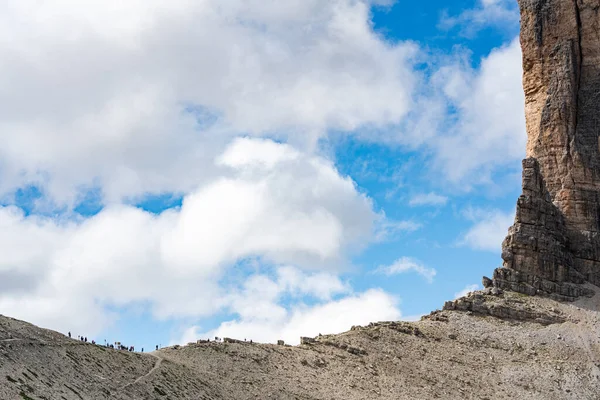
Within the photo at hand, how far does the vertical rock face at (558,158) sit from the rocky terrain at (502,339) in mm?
174

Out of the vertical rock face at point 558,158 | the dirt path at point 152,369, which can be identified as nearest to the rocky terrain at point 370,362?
the dirt path at point 152,369

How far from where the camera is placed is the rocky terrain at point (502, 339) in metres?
69.4

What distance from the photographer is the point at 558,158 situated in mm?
135875

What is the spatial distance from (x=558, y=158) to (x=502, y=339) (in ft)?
126

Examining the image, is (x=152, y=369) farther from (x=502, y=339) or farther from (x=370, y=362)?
(x=502, y=339)

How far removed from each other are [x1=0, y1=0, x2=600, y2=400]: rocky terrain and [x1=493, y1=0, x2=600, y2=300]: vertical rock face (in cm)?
17

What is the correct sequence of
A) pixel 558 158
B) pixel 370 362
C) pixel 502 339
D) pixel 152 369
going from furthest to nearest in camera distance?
pixel 558 158, pixel 502 339, pixel 370 362, pixel 152 369

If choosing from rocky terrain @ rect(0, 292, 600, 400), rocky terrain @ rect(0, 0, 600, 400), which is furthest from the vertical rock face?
rocky terrain @ rect(0, 292, 600, 400)

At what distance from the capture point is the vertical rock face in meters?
123

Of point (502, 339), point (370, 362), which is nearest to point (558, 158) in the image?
point (502, 339)

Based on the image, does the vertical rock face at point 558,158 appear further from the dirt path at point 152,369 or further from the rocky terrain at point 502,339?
the dirt path at point 152,369

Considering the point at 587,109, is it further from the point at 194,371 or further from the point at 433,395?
the point at 194,371

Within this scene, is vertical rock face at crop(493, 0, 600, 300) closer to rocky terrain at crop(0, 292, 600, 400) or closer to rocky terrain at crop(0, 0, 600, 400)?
rocky terrain at crop(0, 0, 600, 400)

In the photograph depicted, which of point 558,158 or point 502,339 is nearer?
point 502,339
